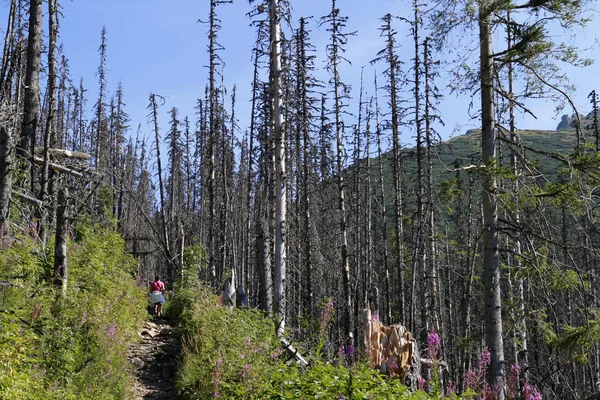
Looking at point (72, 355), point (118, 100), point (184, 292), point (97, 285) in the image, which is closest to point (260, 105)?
point (184, 292)

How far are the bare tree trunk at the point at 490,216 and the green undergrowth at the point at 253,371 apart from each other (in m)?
1.79

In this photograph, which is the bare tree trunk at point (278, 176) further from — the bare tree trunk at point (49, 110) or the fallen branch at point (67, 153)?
the bare tree trunk at point (49, 110)

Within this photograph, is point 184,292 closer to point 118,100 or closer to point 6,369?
point 6,369

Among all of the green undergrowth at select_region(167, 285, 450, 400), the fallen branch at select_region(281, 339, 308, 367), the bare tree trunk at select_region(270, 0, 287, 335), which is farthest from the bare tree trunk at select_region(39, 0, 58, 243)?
the fallen branch at select_region(281, 339, 308, 367)

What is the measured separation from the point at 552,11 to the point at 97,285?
30.4 ft

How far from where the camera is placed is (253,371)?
5973 millimetres

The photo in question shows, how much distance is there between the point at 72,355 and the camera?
20.0 ft

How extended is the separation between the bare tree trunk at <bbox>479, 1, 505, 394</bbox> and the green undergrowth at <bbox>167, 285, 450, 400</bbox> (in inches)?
70.5

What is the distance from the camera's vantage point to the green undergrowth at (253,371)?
4770mm

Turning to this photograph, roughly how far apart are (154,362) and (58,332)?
3750 millimetres

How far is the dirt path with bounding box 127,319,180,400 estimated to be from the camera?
8117mm

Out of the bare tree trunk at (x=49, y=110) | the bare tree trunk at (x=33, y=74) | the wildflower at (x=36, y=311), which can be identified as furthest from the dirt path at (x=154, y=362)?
the bare tree trunk at (x=33, y=74)

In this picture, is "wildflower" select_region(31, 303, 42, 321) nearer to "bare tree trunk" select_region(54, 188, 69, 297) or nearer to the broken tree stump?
"bare tree trunk" select_region(54, 188, 69, 297)

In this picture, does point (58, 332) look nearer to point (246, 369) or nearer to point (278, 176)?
point (246, 369)
